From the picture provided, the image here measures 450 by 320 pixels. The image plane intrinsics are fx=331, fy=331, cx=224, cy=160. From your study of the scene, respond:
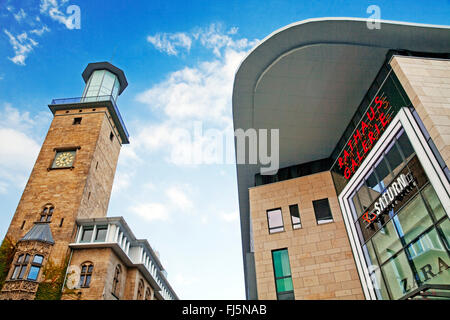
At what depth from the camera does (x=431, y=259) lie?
13.3 meters

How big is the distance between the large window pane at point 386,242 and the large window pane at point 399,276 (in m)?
0.39

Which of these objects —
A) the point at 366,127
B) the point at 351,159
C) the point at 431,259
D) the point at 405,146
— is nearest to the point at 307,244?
the point at 351,159

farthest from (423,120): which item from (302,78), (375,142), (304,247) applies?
(304,247)

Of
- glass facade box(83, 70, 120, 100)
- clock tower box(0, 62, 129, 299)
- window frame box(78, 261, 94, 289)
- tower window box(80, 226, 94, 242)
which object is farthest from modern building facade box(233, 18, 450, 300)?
glass facade box(83, 70, 120, 100)

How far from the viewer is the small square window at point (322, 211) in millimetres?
23217

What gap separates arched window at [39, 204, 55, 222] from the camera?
99.1ft

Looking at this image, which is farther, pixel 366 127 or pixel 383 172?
pixel 366 127

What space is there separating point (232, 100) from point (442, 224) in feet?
49.1

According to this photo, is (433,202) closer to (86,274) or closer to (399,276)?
(399,276)

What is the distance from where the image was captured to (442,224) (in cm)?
1285

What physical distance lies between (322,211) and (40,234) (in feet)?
76.0
